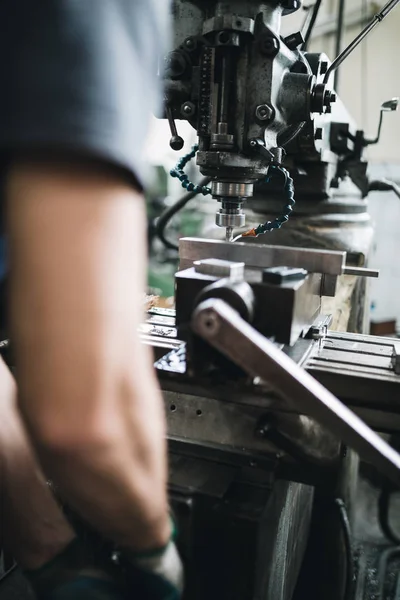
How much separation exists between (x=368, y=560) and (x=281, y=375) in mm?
1224

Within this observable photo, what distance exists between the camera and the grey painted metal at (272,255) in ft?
2.42

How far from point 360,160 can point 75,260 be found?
4.34 feet

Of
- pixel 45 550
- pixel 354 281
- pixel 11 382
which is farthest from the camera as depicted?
pixel 354 281

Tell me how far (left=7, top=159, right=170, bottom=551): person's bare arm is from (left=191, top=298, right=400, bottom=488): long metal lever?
0.15 meters

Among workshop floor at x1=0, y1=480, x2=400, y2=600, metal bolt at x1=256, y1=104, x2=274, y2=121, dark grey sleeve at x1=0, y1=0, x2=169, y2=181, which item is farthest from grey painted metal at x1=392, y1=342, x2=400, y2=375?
workshop floor at x1=0, y1=480, x2=400, y2=600

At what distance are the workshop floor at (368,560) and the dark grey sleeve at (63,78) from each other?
958 millimetres

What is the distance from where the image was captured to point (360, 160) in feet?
4.97

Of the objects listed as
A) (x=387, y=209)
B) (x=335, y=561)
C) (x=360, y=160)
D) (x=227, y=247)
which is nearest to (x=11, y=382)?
(x=227, y=247)

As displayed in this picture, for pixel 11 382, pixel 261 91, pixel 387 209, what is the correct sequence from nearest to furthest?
pixel 11 382, pixel 261 91, pixel 387 209

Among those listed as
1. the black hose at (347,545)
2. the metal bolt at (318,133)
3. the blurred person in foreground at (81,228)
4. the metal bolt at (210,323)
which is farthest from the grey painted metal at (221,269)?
the black hose at (347,545)

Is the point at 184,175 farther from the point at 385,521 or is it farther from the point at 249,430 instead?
the point at 385,521

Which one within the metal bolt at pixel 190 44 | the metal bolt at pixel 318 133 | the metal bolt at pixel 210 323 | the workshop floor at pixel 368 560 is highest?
the metal bolt at pixel 190 44

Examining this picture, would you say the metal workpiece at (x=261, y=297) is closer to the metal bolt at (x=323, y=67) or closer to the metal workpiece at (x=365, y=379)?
the metal workpiece at (x=365, y=379)

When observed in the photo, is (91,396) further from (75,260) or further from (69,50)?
(69,50)
